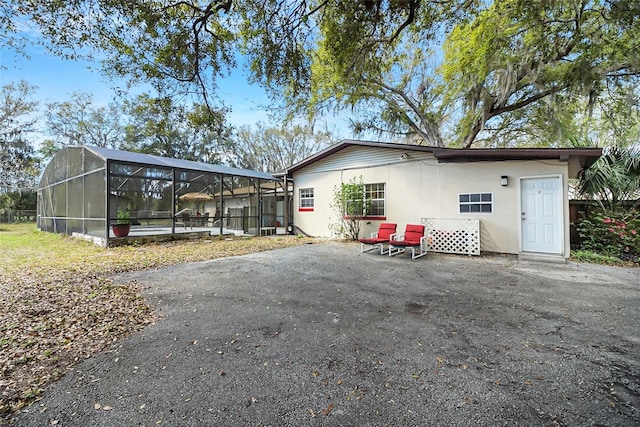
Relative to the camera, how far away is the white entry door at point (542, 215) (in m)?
6.55

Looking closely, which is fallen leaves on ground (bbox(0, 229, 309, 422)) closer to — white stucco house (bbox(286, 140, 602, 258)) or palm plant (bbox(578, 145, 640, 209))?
white stucco house (bbox(286, 140, 602, 258))

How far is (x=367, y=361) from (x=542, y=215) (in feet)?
22.4

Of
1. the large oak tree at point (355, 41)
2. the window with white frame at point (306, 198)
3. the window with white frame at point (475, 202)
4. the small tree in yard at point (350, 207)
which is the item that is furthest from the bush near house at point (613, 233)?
the window with white frame at point (306, 198)

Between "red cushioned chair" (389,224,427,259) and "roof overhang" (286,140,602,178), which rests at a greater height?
"roof overhang" (286,140,602,178)

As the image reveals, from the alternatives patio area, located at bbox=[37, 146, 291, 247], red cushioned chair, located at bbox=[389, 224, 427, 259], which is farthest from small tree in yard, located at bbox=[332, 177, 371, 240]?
patio area, located at bbox=[37, 146, 291, 247]

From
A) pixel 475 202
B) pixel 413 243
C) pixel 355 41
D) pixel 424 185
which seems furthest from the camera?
pixel 424 185

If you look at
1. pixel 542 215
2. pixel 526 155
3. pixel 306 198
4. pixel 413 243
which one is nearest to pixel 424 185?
pixel 413 243

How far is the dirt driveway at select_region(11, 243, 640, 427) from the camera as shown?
1687 millimetres

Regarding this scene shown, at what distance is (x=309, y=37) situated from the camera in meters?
5.34

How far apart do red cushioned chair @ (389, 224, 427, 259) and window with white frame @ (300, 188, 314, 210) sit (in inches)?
186

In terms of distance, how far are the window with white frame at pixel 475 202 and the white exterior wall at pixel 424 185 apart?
3.8 inches

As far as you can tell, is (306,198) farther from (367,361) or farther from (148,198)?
(367,361)

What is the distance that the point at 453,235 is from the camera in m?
7.56

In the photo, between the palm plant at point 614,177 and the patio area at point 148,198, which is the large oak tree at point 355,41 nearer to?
the palm plant at point 614,177
